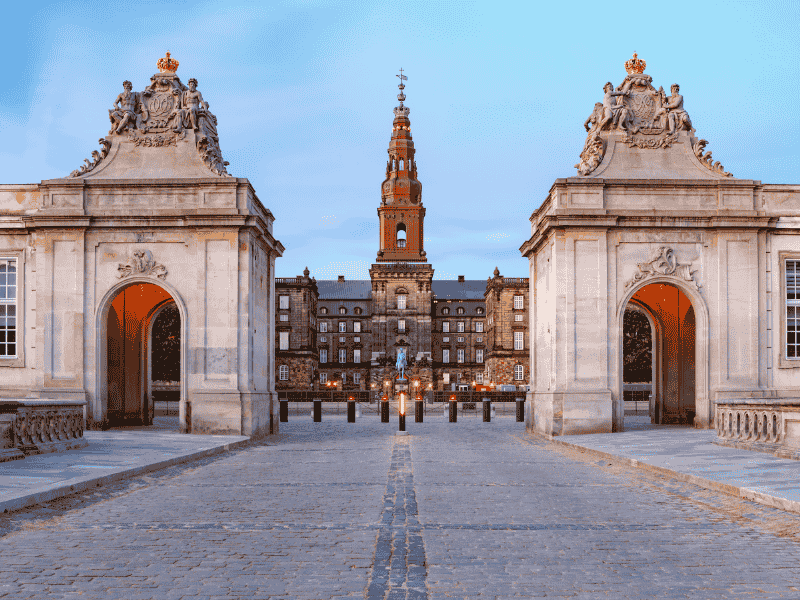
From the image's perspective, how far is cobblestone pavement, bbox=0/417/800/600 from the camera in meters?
6.17

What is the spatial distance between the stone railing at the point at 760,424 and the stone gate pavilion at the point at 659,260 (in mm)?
6119

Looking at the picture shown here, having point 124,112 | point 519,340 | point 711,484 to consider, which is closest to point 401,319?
point 519,340

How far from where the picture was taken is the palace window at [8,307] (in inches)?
999

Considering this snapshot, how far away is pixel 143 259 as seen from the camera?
24.2m

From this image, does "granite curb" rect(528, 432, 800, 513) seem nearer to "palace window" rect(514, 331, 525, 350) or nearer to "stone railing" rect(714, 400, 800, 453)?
"stone railing" rect(714, 400, 800, 453)

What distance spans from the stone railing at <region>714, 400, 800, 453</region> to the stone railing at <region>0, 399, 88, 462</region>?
1357cm

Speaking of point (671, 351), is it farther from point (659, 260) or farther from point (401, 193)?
point (401, 193)

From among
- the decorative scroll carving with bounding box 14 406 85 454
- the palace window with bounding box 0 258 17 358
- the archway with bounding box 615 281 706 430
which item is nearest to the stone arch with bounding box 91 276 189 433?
the palace window with bounding box 0 258 17 358

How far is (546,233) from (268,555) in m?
19.7

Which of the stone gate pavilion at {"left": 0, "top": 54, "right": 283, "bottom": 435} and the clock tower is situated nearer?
the stone gate pavilion at {"left": 0, "top": 54, "right": 283, "bottom": 435}

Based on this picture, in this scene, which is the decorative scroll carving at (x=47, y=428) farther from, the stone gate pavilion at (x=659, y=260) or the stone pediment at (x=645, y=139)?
the stone pediment at (x=645, y=139)

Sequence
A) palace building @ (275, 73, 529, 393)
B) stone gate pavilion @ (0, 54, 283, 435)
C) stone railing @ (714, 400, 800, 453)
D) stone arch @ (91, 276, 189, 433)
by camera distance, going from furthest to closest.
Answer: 1. palace building @ (275, 73, 529, 393)
2. stone arch @ (91, 276, 189, 433)
3. stone gate pavilion @ (0, 54, 283, 435)
4. stone railing @ (714, 400, 800, 453)

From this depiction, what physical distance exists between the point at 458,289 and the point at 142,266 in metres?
100

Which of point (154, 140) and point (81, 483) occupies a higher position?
point (154, 140)
